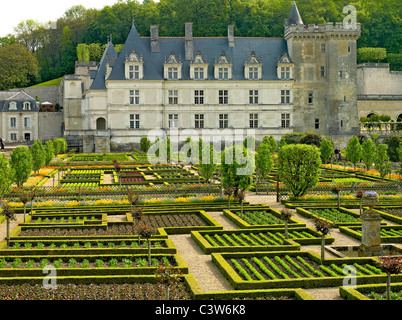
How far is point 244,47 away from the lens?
58781 millimetres

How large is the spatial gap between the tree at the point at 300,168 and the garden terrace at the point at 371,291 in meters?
13.3

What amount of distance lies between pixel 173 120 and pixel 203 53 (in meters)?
8.13

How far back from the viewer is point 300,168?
25.6m

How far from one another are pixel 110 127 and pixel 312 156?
32929 mm

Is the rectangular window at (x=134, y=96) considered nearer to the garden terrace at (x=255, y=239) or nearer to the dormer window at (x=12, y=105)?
the dormer window at (x=12, y=105)

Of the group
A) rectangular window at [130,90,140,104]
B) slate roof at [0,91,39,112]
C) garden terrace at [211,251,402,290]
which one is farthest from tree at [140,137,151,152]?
garden terrace at [211,251,402,290]

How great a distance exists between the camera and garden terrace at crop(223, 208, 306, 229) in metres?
19.5

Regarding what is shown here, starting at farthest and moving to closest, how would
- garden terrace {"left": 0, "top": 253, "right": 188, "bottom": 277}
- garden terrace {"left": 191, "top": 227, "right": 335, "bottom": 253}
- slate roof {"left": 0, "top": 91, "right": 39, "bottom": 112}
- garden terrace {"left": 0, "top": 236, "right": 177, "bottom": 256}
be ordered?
slate roof {"left": 0, "top": 91, "right": 39, "bottom": 112} < garden terrace {"left": 191, "top": 227, "right": 335, "bottom": 253} < garden terrace {"left": 0, "top": 236, "right": 177, "bottom": 256} < garden terrace {"left": 0, "top": 253, "right": 188, "bottom": 277}

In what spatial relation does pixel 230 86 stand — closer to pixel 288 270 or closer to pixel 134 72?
pixel 134 72

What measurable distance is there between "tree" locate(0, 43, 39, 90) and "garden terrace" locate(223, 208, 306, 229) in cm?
6960

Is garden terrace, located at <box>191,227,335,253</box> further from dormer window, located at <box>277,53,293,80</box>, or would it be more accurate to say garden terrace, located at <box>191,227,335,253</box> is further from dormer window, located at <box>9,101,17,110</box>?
dormer window, located at <box>9,101,17,110</box>

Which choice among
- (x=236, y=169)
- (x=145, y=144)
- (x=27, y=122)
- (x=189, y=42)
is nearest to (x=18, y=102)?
(x=27, y=122)

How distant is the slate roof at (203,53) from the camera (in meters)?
55.9

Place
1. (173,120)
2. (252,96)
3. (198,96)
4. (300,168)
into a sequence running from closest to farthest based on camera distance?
1. (300,168)
2. (173,120)
3. (198,96)
4. (252,96)
